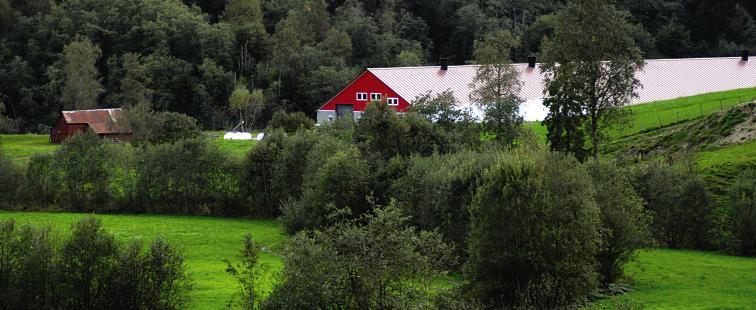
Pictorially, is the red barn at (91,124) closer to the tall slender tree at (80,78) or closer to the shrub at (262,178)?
the tall slender tree at (80,78)

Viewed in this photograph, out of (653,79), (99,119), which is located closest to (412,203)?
(653,79)

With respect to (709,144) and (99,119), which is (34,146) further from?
(709,144)

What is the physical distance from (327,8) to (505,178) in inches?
4441

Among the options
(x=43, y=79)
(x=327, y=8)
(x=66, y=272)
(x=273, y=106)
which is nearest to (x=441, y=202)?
(x=66, y=272)

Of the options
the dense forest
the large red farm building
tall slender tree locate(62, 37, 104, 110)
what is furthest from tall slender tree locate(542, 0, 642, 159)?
tall slender tree locate(62, 37, 104, 110)

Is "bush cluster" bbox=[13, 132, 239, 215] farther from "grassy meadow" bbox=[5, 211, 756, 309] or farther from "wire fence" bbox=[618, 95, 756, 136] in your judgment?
"wire fence" bbox=[618, 95, 756, 136]

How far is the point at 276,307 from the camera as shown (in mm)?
31219

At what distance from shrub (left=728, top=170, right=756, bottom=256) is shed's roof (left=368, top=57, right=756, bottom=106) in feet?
119

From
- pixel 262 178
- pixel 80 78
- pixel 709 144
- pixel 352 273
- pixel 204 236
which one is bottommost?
pixel 352 273

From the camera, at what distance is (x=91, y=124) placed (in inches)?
3743

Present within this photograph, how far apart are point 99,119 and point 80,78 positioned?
18.7 metres

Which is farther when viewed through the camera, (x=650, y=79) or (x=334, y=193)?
(x=650, y=79)

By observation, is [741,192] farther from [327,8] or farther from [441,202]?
[327,8]

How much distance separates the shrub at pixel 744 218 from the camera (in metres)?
48.6
